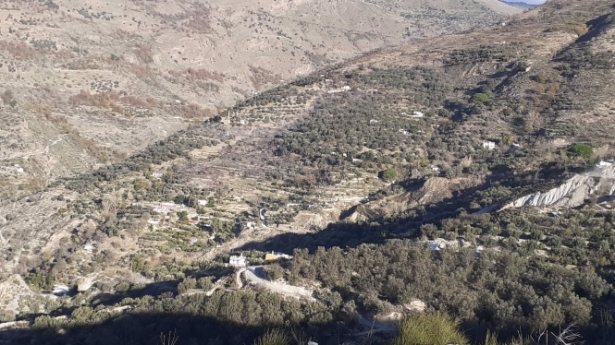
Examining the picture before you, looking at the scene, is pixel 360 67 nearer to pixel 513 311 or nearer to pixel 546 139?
pixel 546 139

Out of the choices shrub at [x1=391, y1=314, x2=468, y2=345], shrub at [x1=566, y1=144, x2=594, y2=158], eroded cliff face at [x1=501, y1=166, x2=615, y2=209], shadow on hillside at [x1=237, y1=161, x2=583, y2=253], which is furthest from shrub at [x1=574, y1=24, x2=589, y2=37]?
shrub at [x1=391, y1=314, x2=468, y2=345]

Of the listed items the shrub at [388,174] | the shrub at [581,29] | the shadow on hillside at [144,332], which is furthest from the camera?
the shrub at [581,29]

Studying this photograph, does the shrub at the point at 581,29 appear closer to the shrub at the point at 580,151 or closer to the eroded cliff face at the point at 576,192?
the shrub at the point at 580,151

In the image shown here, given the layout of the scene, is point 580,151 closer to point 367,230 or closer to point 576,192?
point 576,192

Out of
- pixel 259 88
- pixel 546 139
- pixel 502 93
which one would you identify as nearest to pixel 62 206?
pixel 546 139

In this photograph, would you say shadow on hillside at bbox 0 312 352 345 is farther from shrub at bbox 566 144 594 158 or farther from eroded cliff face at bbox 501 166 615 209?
shrub at bbox 566 144 594 158

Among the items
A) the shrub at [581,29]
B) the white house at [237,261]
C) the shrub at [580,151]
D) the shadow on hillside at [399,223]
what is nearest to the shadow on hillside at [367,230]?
the shadow on hillside at [399,223]
